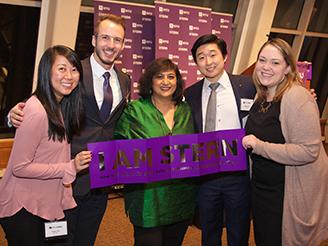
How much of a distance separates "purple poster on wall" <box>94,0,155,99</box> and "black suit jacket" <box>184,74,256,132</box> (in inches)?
75.0

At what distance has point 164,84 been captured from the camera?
7.99 ft

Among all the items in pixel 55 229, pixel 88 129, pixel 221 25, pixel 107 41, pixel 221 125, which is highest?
pixel 221 25

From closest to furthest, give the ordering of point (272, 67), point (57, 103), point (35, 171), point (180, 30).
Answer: point (35, 171), point (57, 103), point (272, 67), point (180, 30)

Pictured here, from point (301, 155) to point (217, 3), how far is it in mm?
4653

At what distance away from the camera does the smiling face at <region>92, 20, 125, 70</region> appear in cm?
238

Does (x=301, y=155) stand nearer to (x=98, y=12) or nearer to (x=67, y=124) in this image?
(x=67, y=124)

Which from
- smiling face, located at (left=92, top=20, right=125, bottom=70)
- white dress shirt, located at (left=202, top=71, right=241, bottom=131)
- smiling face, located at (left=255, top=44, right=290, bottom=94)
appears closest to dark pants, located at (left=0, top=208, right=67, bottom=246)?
smiling face, located at (left=92, top=20, right=125, bottom=70)

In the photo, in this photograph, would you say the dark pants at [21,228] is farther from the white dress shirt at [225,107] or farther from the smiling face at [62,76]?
the white dress shirt at [225,107]

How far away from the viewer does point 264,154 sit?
2.28 metres

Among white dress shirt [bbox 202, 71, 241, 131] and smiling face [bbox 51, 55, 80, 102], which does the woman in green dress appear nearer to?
white dress shirt [bbox 202, 71, 241, 131]

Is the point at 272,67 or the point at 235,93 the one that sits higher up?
the point at 272,67

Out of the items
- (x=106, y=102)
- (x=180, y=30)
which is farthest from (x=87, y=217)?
(x=180, y=30)

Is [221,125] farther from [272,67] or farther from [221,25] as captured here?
[221,25]

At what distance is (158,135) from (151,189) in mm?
347
